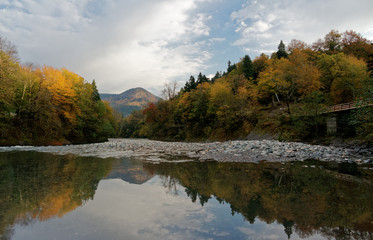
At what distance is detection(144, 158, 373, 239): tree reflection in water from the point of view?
344 centimetres

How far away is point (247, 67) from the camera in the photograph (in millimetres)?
56562

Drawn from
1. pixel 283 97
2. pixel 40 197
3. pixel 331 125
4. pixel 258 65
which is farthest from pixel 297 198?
pixel 258 65

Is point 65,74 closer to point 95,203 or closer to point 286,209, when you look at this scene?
point 95,203

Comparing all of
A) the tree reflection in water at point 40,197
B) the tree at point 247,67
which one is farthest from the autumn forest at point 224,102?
the tree reflection in water at point 40,197

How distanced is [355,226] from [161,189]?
4.35m

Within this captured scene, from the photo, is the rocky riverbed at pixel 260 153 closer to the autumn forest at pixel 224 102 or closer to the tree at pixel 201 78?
the autumn forest at pixel 224 102

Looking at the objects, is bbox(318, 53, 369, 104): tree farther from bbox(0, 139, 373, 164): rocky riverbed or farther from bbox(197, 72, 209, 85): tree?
bbox(197, 72, 209, 85): tree

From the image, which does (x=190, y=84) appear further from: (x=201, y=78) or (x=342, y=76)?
(x=342, y=76)

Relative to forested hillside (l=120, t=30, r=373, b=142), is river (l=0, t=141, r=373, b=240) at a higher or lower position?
lower

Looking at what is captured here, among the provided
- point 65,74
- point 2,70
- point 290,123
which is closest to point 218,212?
point 2,70

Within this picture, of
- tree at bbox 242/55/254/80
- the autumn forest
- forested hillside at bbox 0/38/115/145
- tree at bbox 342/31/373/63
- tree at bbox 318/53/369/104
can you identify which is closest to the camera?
forested hillside at bbox 0/38/115/145

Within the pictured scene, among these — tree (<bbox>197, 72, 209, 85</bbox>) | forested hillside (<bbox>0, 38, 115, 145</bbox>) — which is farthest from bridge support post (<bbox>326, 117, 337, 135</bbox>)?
tree (<bbox>197, 72, 209, 85</bbox>)

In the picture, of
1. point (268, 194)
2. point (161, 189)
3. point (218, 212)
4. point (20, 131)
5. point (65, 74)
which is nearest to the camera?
point (218, 212)

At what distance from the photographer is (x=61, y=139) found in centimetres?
3322
